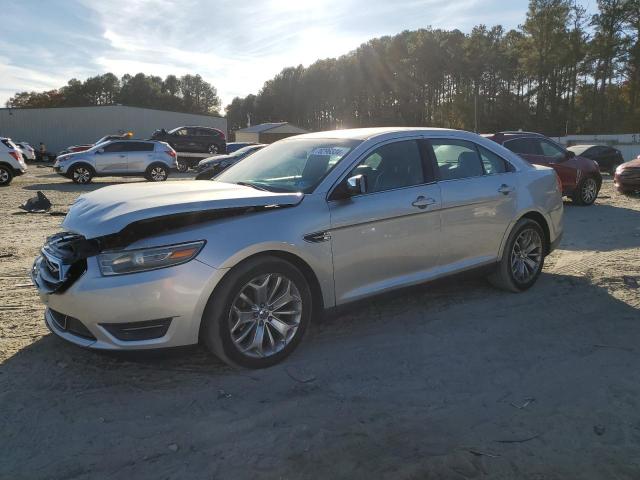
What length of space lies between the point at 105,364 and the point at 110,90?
135644mm

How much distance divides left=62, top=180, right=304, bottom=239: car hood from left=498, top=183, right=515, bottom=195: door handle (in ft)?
7.50

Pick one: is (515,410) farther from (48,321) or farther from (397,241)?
(48,321)

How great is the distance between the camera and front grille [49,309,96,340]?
3.35 m

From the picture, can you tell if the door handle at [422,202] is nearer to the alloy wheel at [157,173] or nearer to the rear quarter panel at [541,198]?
the rear quarter panel at [541,198]

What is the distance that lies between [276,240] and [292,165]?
1.14 meters

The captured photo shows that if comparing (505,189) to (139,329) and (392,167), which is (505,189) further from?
(139,329)

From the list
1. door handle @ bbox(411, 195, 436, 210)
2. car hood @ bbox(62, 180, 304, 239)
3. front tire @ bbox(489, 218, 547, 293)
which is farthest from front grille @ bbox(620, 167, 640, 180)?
car hood @ bbox(62, 180, 304, 239)

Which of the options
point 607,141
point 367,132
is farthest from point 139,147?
point 607,141

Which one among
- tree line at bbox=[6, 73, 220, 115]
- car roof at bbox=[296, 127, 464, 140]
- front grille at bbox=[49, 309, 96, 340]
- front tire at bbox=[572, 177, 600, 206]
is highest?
tree line at bbox=[6, 73, 220, 115]

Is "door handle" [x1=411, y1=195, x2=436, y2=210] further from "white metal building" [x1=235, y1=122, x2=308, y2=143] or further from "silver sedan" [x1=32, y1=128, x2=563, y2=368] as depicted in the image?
"white metal building" [x1=235, y1=122, x2=308, y2=143]

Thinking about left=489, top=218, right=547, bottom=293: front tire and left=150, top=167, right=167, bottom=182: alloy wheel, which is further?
left=150, top=167, right=167, bottom=182: alloy wheel

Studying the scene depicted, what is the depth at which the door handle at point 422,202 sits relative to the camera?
4402 mm

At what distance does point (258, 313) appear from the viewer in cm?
Result: 359

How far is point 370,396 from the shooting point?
329cm
